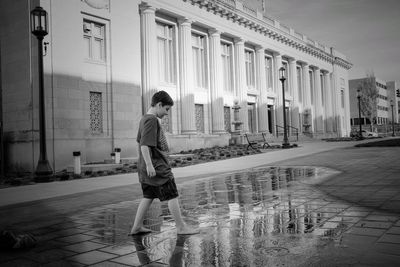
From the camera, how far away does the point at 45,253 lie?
13.4 feet

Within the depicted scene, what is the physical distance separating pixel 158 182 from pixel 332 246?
81.7 inches

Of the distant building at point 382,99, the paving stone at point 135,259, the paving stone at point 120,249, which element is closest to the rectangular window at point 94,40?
the paving stone at point 120,249

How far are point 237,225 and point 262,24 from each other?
108 ft

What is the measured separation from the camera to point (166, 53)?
26.3 meters

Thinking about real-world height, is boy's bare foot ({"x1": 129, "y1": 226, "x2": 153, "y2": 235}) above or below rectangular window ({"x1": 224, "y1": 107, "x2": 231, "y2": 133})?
below

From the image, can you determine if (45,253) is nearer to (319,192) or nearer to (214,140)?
(319,192)

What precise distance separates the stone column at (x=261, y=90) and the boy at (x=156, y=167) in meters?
31.3

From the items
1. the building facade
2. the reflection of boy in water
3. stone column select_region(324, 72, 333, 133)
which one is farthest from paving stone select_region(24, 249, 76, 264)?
stone column select_region(324, 72, 333, 133)

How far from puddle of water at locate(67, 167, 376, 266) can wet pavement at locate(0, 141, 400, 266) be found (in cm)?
1

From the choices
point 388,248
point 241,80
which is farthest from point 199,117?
point 388,248

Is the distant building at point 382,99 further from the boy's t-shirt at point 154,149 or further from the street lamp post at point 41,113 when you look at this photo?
the boy's t-shirt at point 154,149

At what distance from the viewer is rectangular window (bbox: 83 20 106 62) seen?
63.3ft

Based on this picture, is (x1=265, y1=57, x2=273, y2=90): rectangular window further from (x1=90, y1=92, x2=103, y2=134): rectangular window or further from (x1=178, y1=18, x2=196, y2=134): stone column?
(x1=90, y1=92, x2=103, y2=134): rectangular window

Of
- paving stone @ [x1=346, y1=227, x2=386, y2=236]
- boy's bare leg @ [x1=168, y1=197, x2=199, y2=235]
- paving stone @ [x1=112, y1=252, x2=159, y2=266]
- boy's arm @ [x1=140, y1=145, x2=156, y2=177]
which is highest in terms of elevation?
boy's arm @ [x1=140, y1=145, x2=156, y2=177]
